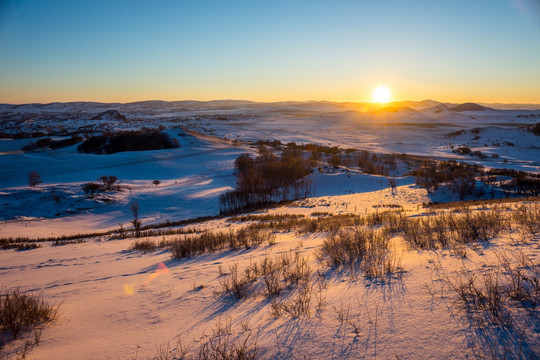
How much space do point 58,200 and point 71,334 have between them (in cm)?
2717

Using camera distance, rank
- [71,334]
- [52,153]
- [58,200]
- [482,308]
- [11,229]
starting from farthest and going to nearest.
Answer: [52,153] < [58,200] < [11,229] < [71,334] < [482,308]

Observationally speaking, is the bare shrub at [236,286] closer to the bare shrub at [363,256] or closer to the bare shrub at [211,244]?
the bare shrub at [363,256]

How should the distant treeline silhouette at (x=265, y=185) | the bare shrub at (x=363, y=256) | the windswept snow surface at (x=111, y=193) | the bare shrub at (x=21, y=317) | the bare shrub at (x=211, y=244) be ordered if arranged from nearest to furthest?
1. the bare shrub at (x=21, y=317)
2. the bare shrub at (x=363, y=256)
3. the bare shrub at (x=211, y=244)
4. the windswept snow surface at (x=111, y=193)
5. the distant treeline silhouette at (x=265, y=185)

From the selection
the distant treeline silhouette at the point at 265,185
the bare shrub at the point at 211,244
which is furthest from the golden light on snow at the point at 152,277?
→ the distant treeline silhouette at the point at 265,185

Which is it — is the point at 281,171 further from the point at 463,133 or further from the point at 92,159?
the point at 463,133

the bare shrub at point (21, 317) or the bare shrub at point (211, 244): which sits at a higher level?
the bare shrub at point (21, 317)

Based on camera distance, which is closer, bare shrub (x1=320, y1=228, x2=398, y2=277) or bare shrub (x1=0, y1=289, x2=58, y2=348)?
bare shrub (x1=0, y1=289, x2=58, y2=348)

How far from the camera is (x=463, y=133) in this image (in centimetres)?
7062

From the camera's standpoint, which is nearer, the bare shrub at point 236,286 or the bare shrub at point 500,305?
the bare shrub at point 500,305

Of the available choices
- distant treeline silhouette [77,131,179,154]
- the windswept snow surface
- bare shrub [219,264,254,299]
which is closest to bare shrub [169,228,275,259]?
bare shrub [219,264,254,299]

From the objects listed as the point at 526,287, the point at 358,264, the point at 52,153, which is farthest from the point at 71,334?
the point at 52,153

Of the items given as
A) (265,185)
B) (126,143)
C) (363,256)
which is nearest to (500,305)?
(363,256)

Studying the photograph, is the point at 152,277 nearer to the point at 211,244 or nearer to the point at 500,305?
the point at 211,244

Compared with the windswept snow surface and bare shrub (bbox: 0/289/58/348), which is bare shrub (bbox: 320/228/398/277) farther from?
the windswept snow surface
